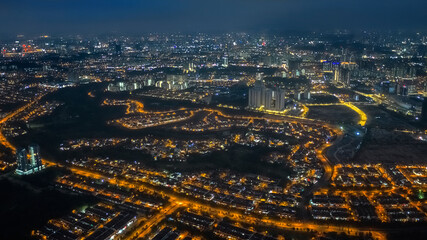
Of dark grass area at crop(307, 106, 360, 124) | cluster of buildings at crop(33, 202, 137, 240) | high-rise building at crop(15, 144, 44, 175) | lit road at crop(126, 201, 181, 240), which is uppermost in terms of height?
high-rise building at crop(15, 144, 44, 175)

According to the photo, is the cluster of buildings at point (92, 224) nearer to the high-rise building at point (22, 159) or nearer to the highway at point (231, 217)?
the highway at point (231, 217)

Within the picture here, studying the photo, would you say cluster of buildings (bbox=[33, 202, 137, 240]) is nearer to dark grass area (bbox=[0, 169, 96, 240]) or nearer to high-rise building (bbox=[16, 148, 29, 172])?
dark grass area (bbox=[0, 169, 96, 240])

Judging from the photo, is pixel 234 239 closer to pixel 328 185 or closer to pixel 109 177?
pixel 328 185

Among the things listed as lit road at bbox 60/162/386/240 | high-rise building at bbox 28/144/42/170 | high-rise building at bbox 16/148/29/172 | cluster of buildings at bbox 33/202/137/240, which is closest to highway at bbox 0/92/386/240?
lit road at bbox 60/162/386/240

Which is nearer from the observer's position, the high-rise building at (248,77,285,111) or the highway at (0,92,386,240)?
the highway at (0,92,386,240)

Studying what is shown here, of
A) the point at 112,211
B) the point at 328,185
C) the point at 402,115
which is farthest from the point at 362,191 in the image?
the point at 402,115

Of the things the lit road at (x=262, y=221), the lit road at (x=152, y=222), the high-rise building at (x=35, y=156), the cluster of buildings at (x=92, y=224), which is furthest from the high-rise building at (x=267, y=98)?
the cluster of buildings at (x=92, y=224)

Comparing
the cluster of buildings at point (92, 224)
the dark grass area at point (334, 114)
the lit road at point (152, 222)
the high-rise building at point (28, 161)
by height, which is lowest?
the lit road at point (152, 222)

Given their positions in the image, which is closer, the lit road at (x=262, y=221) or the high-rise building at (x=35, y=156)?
the lit road at (x=262, y=221)
